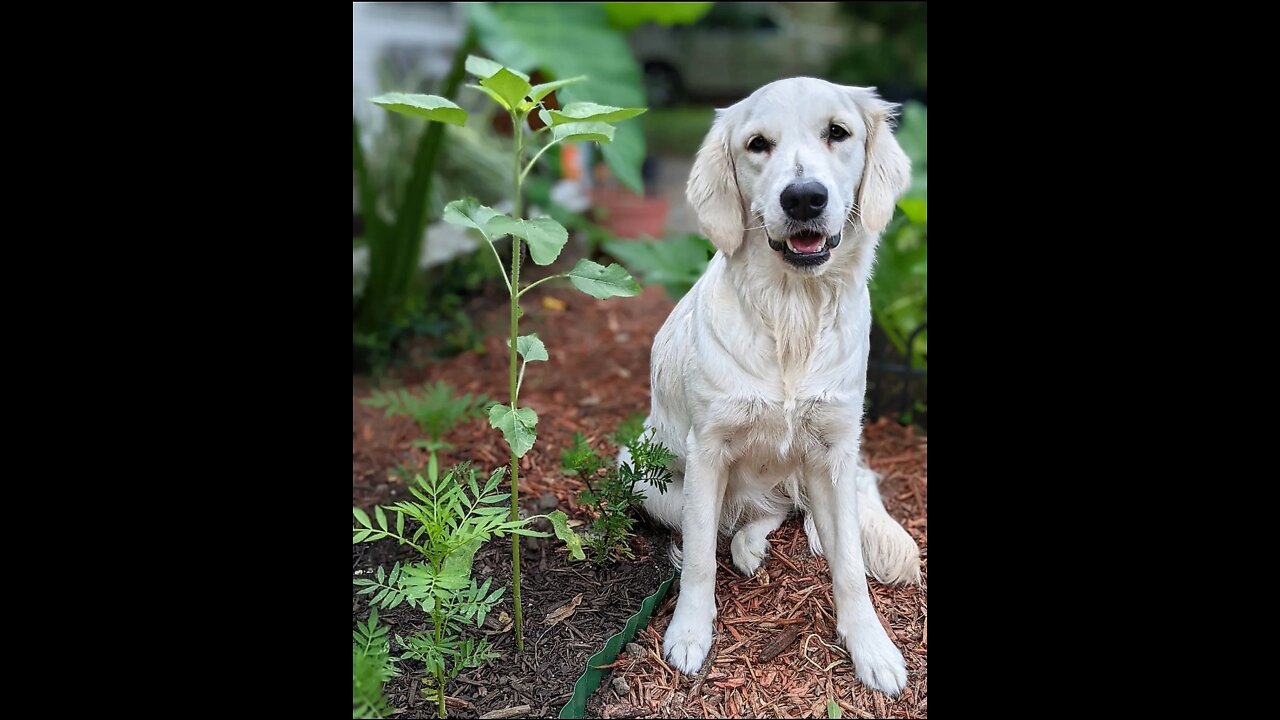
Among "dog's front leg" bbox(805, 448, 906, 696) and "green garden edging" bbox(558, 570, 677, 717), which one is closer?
"green garden edging" bbox(558, 570, 677, 717)

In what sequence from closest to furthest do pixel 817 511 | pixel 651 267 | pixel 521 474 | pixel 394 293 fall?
1. pixel 817 511
2. pixel 521 474
3. pixel 651 267
4. pixel 394 293

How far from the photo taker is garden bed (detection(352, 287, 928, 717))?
88.4 inches

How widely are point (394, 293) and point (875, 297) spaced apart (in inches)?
98.2

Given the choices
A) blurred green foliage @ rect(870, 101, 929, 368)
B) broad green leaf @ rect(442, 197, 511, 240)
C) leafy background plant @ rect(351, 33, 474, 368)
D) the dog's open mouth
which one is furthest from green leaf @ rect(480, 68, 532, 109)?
leafy background plant @ rect(351, 33, 474, 368)

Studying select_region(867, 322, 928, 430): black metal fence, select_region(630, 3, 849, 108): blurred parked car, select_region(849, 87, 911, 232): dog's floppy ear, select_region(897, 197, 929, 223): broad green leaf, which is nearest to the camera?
select_region(849, 87, 911, 232): dog's floppy ear

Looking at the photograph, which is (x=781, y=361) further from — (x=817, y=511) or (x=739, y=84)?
(x=739, y=84)

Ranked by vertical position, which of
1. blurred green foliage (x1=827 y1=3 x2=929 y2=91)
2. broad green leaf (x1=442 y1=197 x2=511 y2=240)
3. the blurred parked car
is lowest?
broad green leaf (x1=442 y1=197 x2=511 y2=240)

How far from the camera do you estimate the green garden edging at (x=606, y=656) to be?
217 centimetres

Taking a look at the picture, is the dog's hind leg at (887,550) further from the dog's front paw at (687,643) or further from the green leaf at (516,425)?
the green leaf at (516,425)

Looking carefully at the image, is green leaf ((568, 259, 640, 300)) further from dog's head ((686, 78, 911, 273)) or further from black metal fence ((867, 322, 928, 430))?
black metal fence ((867, 322, 928, 430))

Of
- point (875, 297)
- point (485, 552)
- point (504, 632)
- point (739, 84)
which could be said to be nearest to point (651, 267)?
point (875, 297)

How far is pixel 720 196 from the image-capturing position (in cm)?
229

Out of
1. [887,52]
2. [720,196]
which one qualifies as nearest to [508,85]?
[720,196]

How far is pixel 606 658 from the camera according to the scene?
2.32 meters
